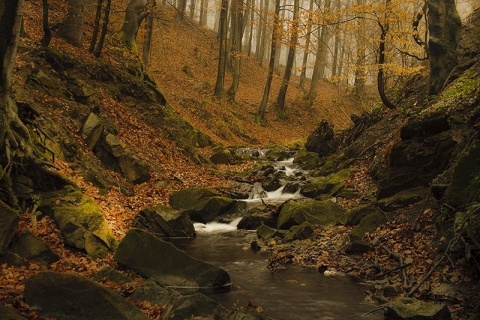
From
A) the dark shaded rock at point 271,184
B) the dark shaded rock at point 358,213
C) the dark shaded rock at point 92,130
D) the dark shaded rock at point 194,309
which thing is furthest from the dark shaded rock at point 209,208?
the dark shaded rock at point 194,309

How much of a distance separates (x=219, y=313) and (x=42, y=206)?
4.45 metres

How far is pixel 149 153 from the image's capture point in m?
16.3

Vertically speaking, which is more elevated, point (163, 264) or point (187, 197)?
point (187, 197)

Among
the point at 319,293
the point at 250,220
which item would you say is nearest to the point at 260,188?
the point at 250,220

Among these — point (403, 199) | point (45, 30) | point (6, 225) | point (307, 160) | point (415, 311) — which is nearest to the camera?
point (415, 311)

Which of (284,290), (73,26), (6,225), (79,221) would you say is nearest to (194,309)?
(284,290)

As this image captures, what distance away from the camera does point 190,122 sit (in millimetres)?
24312

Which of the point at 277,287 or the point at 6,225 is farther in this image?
the point at 277,287

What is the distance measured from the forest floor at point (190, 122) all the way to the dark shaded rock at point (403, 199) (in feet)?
3.33

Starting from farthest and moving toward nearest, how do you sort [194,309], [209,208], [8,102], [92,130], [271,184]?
[271,184] < [209,208] < [92,130] < [8,102] < [194,309]

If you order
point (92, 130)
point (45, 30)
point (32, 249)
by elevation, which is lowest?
point (32, 249)

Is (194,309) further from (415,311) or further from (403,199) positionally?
(403,199)

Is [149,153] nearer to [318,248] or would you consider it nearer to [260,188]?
[260,188]

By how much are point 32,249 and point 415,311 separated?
587cm
